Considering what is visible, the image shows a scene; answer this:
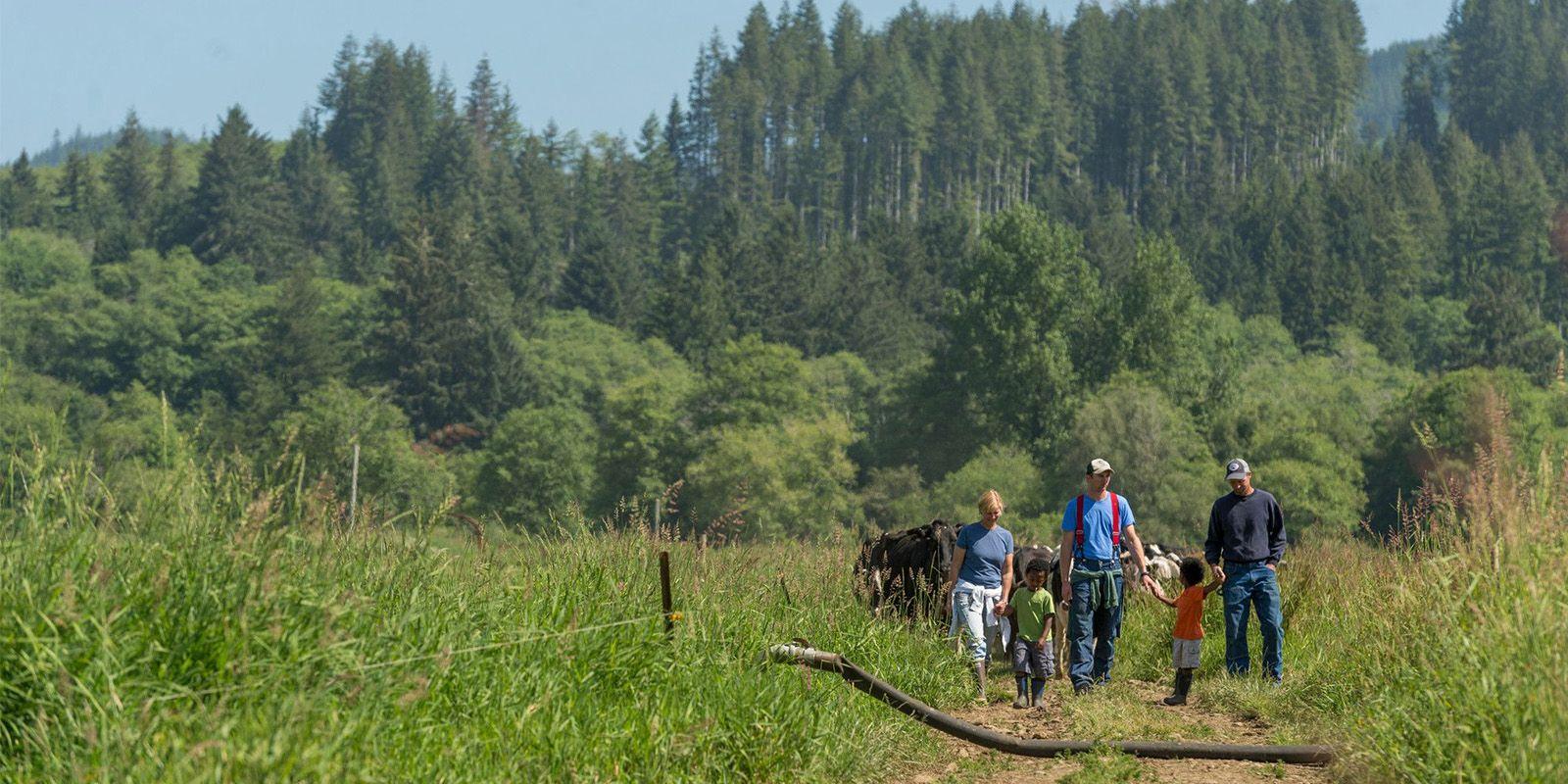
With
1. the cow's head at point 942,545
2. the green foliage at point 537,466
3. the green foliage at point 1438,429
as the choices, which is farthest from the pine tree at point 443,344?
the cow's head at point 942,545

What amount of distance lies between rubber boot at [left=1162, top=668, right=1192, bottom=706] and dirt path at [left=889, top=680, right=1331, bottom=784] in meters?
0.07

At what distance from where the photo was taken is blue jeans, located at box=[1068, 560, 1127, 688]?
34.2 ft

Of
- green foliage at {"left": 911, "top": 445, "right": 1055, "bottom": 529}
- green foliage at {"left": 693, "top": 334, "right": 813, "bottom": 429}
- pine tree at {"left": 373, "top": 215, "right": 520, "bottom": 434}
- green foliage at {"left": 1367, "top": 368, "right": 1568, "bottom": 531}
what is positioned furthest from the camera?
pine tree at {"left": 373, "top": 215, "right": 520, "bottom": 434}

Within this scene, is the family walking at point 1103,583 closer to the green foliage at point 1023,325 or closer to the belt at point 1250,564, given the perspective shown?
the belt at point 1250,564

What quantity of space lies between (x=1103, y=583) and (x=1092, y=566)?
13cm

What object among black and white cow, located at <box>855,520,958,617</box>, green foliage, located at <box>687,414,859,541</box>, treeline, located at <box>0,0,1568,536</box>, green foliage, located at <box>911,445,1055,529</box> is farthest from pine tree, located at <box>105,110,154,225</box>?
black and white cow, located at <box>855,520,958,617</box>

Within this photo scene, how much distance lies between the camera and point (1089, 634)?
1049 cm

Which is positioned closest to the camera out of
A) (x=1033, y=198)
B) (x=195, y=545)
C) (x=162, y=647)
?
(x=162, y=647)

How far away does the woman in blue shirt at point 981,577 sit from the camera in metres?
10.6

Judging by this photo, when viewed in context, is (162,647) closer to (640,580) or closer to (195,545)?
(195,545)

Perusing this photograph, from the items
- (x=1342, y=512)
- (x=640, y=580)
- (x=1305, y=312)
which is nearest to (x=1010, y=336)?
(x=1342, y=512)

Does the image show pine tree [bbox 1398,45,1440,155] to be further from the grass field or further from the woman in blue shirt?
the grass field

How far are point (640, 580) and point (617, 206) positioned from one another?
12334 cm

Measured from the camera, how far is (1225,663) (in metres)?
11.0
